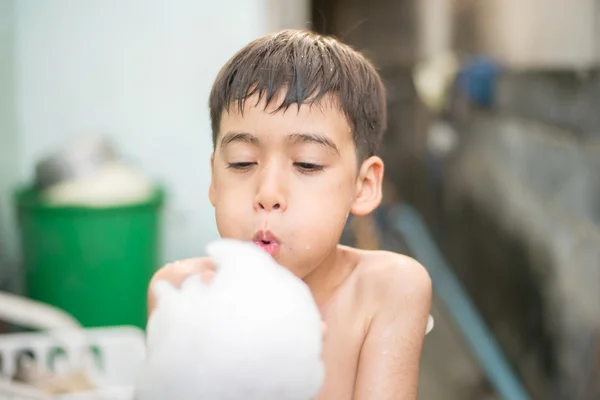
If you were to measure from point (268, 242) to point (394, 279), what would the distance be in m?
0.19

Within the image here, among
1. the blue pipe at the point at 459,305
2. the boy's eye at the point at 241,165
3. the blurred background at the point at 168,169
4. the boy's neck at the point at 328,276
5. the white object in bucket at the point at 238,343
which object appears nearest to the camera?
the white object in bucket at the point at 238,343

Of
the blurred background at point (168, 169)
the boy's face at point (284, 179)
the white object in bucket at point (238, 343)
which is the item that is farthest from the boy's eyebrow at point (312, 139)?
the blurred background at point (168, 169)

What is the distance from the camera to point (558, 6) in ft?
7.55

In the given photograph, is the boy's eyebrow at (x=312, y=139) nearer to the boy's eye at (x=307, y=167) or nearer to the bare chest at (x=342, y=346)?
the boy's eye at (x=307, y=167)

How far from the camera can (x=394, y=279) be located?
77 centimetres

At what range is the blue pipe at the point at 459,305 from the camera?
2.58 m

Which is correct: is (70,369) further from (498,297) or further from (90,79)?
(498,297)

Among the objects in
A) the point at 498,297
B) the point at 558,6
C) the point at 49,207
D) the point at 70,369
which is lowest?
the point at 498,297

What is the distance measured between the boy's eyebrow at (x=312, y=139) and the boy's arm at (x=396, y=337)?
0.19 meters

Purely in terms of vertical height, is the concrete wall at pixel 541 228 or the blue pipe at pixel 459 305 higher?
the concrete wall at pixel 541 228

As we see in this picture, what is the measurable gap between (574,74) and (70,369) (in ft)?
5.15

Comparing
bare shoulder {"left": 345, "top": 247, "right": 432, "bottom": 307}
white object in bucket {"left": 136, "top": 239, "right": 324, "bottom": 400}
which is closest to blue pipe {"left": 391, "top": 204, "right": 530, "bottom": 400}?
bare shoulder {"left": 345, "top": 247, "right": 432, "bottom": 307}

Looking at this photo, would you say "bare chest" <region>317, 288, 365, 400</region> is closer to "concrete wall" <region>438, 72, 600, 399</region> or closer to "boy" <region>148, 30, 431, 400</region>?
"boy" <region>148, 30, 431, 400</region>

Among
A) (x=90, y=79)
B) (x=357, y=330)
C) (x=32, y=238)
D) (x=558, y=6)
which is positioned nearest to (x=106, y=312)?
(x=32, y=238)
